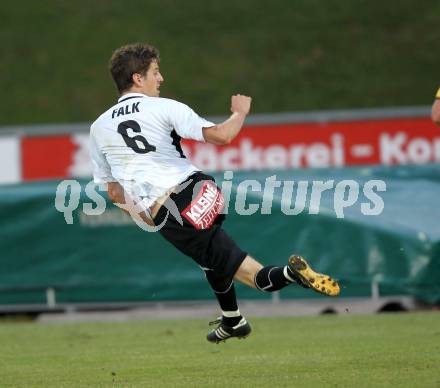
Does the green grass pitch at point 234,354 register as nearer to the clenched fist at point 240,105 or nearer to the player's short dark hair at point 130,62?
the clenched fist at point 240,105

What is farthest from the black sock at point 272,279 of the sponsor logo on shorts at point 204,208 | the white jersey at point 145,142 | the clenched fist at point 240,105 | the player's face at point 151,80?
the player's face at point 151,80

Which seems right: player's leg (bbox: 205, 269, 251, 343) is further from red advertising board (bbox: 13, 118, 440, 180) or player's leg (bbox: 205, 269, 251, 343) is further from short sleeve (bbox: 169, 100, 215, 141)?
red advertising board (bbox: 13, 118, 440, 180)

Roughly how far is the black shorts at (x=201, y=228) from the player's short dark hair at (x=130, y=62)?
783 mm

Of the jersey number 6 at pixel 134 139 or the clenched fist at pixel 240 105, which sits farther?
the jersey number 6 at pixel 134 139

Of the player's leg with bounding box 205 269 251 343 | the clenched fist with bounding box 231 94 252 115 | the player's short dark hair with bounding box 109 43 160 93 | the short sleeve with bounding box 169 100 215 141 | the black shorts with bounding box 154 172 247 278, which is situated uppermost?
the player's short dark hair with bounding box 109 43 160 93

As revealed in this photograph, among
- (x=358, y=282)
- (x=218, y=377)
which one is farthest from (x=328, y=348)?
(x=358, y=282)

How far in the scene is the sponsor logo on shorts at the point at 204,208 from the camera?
281 inches

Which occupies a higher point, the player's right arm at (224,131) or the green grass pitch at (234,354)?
the player's right arm at (224,131)

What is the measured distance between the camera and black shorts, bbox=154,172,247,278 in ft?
23.4

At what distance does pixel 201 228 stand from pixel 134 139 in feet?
2.39

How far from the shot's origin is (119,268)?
12727 mm

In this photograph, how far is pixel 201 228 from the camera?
23.5 feet

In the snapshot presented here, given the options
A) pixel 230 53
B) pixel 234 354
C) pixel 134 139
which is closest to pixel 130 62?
pixel 134 139

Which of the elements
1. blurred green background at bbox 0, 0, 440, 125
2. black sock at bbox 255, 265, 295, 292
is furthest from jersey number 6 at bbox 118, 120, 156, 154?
blurred green background at bbox 0, 0, 440, 125
